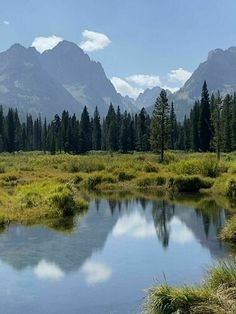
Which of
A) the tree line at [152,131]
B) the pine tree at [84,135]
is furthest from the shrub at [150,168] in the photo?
the pine tree at [84,135]

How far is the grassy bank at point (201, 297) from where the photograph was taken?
14797 millimetres

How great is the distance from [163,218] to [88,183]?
22.8 meters

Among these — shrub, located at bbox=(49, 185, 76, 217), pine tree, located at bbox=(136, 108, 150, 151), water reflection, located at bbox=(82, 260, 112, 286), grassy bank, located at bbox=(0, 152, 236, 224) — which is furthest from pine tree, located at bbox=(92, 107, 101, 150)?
water reflection, located at bbox=(82, 260, 112, 286)

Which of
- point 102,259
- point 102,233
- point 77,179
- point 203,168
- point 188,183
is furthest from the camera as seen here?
point 77,179

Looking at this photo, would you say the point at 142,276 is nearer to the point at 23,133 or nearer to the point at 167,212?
the point at 167,212

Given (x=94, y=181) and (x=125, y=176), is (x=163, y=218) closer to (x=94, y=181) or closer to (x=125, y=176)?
(x=94, y=181)

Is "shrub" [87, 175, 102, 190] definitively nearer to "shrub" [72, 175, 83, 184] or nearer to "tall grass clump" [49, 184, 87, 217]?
"shrub" [72, 175, 83, 184]

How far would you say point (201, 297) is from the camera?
1547 cm

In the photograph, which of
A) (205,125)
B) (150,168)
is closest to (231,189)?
(150,168)

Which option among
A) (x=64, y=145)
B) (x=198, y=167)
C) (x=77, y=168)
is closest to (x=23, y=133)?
(x=64, y=145)

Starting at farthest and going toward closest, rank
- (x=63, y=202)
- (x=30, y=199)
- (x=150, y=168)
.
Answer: (x=150, y=168) < (x=30, y=199) < (x=63, y=202)

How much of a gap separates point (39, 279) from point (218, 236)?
37.2 ft

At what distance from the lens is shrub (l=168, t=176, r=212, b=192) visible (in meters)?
55.8

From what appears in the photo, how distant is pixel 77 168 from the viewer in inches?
2847
